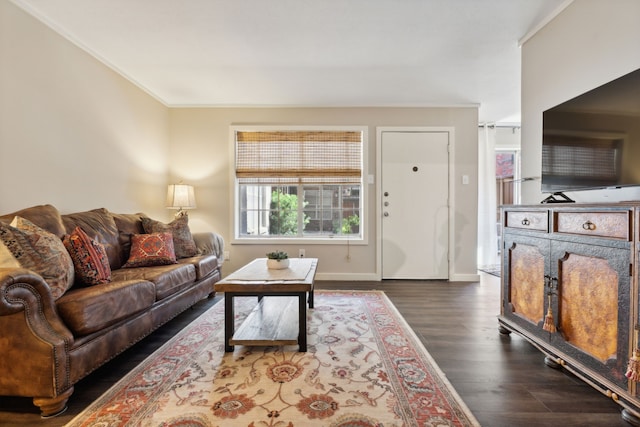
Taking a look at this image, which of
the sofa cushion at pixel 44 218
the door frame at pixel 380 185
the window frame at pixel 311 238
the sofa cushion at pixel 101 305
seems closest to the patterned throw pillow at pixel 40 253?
the sofa cushion at pixel 101 305

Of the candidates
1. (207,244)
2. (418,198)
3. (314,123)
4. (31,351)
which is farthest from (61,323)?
(418,198)

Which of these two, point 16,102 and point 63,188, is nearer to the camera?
point 16,102

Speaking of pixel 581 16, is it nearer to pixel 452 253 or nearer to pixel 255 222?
pixel 452 253

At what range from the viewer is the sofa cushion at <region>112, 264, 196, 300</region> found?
2.15 metres

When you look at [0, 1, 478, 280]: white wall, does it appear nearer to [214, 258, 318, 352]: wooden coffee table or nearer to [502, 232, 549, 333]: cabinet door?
[214, 258, 318, 352]: wooden coffee table

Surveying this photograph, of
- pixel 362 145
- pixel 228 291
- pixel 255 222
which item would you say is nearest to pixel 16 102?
pixel 228 291

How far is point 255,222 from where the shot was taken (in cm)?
414

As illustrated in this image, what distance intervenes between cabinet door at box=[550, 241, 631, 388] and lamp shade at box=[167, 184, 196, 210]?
3.63 meters

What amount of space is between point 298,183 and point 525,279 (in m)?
2.80

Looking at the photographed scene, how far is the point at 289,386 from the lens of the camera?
156 cm

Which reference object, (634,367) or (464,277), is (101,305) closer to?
(634,367)

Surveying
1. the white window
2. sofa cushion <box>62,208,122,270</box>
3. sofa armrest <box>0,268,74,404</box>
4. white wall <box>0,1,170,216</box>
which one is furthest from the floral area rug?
the white window

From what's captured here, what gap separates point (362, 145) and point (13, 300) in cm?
357

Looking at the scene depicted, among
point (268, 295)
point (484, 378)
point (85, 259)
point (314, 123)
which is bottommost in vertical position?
point (484, 378)
